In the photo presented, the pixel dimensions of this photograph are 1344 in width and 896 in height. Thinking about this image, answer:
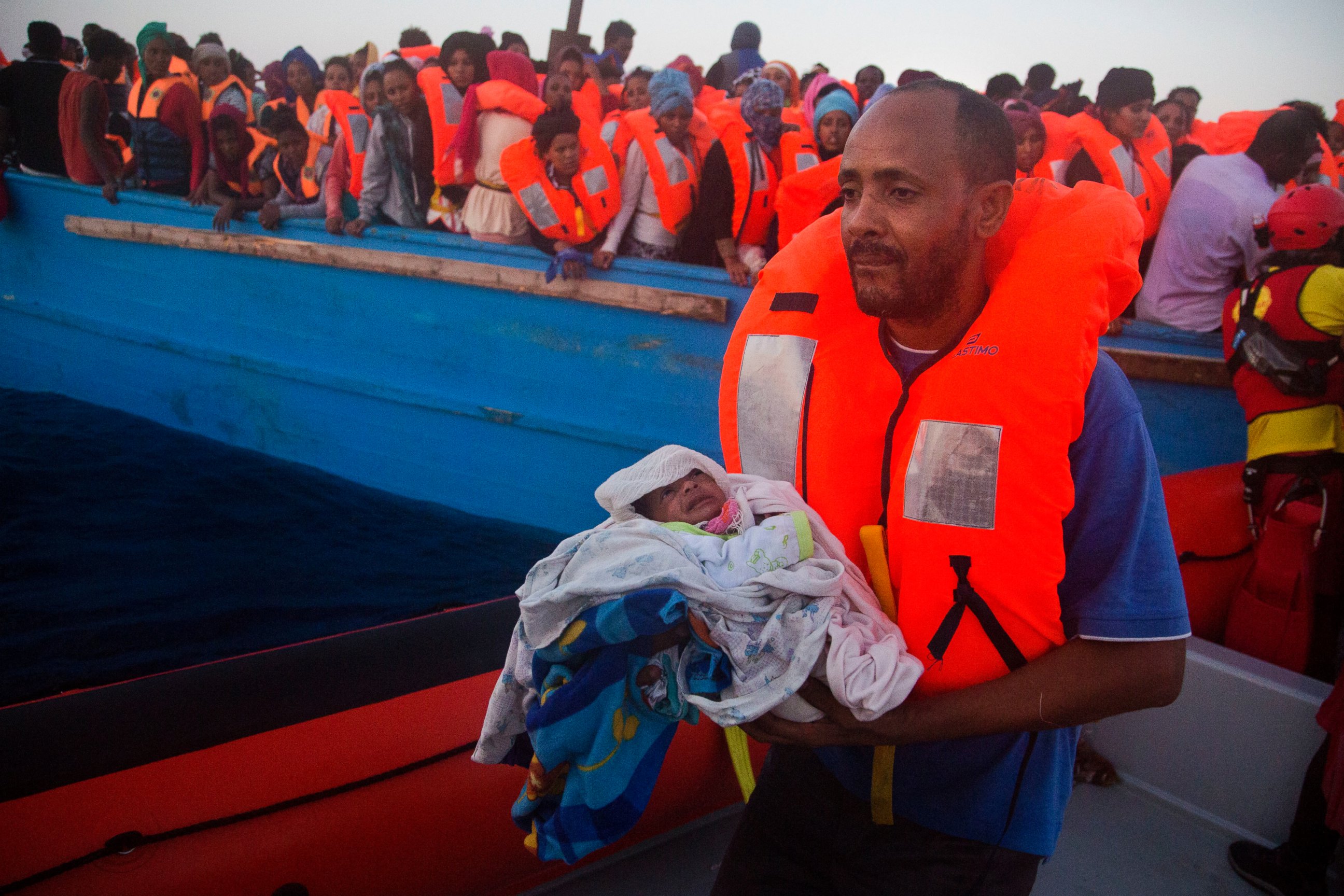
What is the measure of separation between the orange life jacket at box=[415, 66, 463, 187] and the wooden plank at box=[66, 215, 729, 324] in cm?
63

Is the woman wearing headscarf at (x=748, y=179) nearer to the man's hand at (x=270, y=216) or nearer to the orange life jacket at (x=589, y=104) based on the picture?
the orange life jacket at (x=589, y=104)

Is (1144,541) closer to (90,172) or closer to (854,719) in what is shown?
(854,719)

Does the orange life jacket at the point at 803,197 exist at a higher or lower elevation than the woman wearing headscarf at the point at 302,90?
lower

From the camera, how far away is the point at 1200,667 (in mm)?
2533

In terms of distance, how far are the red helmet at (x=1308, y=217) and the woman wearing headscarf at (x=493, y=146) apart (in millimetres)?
3753

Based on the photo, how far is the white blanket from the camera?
3.41 feet

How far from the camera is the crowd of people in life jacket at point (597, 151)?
4043 millimetres

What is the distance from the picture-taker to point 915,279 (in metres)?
1.12

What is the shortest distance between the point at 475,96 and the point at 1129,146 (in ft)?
12.7

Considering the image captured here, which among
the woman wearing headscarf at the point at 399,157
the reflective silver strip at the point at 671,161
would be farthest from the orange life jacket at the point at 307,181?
the reflective silver strip at the point at 671,161

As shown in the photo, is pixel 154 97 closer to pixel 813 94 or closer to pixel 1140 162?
pixel 813 94

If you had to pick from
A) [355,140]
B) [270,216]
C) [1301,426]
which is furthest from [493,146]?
[1301,426]

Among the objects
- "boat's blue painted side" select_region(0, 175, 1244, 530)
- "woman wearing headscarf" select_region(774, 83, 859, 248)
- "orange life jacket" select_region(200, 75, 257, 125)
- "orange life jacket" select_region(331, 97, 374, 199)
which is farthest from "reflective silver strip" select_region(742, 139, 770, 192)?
"orange life jacket" select_region(200, 75, 257, 125)

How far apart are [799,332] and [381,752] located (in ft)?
4.61
